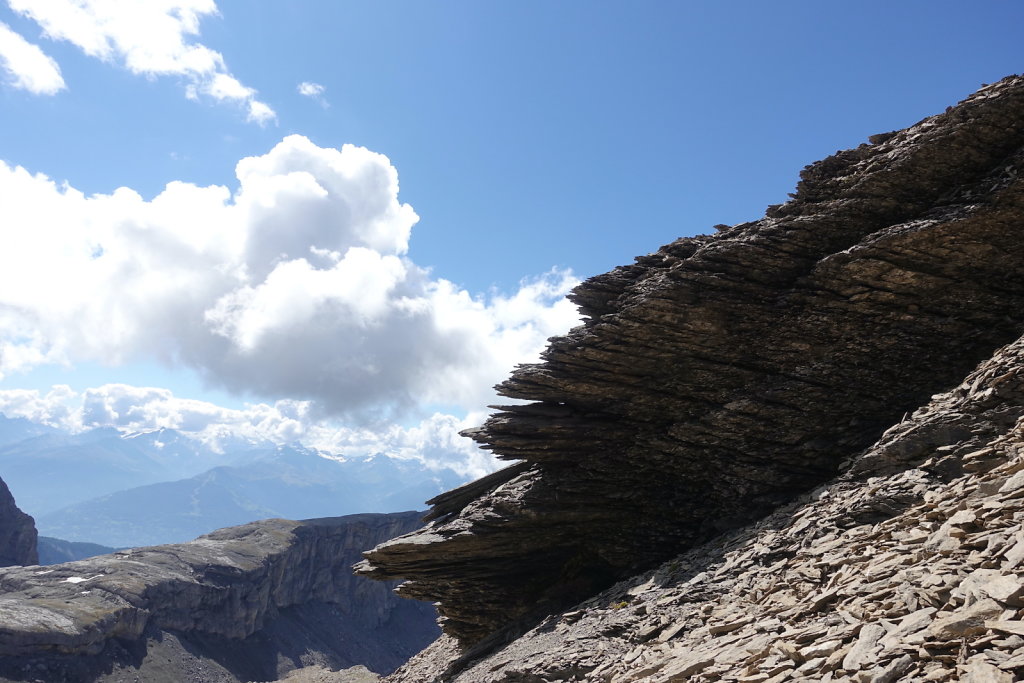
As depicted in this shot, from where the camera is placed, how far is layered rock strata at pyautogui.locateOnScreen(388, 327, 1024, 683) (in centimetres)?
1234

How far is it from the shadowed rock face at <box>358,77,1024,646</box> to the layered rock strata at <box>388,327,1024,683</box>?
411cm

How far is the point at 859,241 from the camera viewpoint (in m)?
30.0

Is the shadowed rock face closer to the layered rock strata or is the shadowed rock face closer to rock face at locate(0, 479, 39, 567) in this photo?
the layered rock strata

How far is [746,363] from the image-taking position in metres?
32.9

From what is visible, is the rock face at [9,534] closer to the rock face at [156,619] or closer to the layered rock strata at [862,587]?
the rock face at [156,619]

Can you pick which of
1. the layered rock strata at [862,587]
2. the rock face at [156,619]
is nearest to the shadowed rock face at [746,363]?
the layered rock strata at [862,587]

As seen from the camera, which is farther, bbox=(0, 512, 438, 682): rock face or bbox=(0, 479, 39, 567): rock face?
bbox=(0, 479, 39, 567): rock face

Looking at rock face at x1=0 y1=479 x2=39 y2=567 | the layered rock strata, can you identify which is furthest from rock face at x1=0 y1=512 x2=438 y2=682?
the layered rock strata

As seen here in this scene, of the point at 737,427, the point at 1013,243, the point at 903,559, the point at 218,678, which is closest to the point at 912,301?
the point at 1013,243

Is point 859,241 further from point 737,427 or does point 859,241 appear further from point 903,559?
point 903,559

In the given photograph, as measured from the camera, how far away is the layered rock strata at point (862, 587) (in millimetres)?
12336

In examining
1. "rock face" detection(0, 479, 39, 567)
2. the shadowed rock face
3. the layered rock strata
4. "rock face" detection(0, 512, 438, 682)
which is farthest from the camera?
"rock face" detection(0, 479, 39, 567)

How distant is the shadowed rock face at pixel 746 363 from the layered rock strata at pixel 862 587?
13.5 ft

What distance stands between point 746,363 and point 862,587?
17.4 metres
